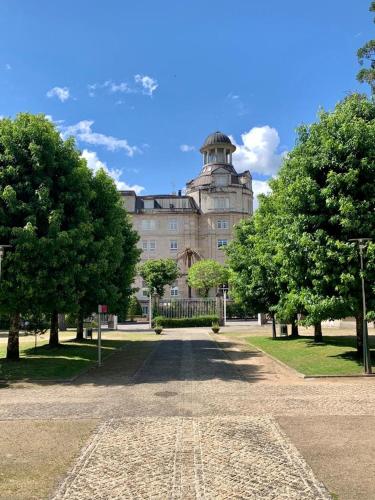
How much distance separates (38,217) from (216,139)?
229ft

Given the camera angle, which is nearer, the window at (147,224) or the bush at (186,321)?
the bush at (186,321)

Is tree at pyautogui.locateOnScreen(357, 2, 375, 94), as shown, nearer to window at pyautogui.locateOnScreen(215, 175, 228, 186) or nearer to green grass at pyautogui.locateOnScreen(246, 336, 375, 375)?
green grass at pyautogui.locateOnScreen(246, 336, 375, 375)

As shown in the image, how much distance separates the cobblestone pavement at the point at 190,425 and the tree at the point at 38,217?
3695mm

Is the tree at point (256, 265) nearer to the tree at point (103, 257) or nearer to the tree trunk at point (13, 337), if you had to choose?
the tree at point (103, 257)

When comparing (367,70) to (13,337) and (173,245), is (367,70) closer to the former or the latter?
(13,337)

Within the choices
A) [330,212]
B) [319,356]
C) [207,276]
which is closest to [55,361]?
[319,356]

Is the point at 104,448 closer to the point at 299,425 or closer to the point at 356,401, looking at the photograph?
the point at 299,425

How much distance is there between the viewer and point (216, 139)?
277 ft

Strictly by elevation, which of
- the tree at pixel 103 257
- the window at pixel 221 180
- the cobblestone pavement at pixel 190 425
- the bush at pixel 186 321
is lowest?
the cobblestone pavement at pixel 190 425

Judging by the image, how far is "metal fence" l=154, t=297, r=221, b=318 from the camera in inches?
2137

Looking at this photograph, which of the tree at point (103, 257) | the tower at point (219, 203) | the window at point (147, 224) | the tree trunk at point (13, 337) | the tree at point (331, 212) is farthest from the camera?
the window at point (147, 224)

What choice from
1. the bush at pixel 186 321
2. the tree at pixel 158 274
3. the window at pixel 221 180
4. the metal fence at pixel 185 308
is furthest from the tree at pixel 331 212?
the window at pixel 221 180

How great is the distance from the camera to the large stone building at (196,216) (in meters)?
80.1

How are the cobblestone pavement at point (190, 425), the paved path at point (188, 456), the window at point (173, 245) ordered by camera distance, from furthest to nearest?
the window at point (173, 245)
the cobblestone pavement at point (190, 425)
the paved path at point (188, 456)
